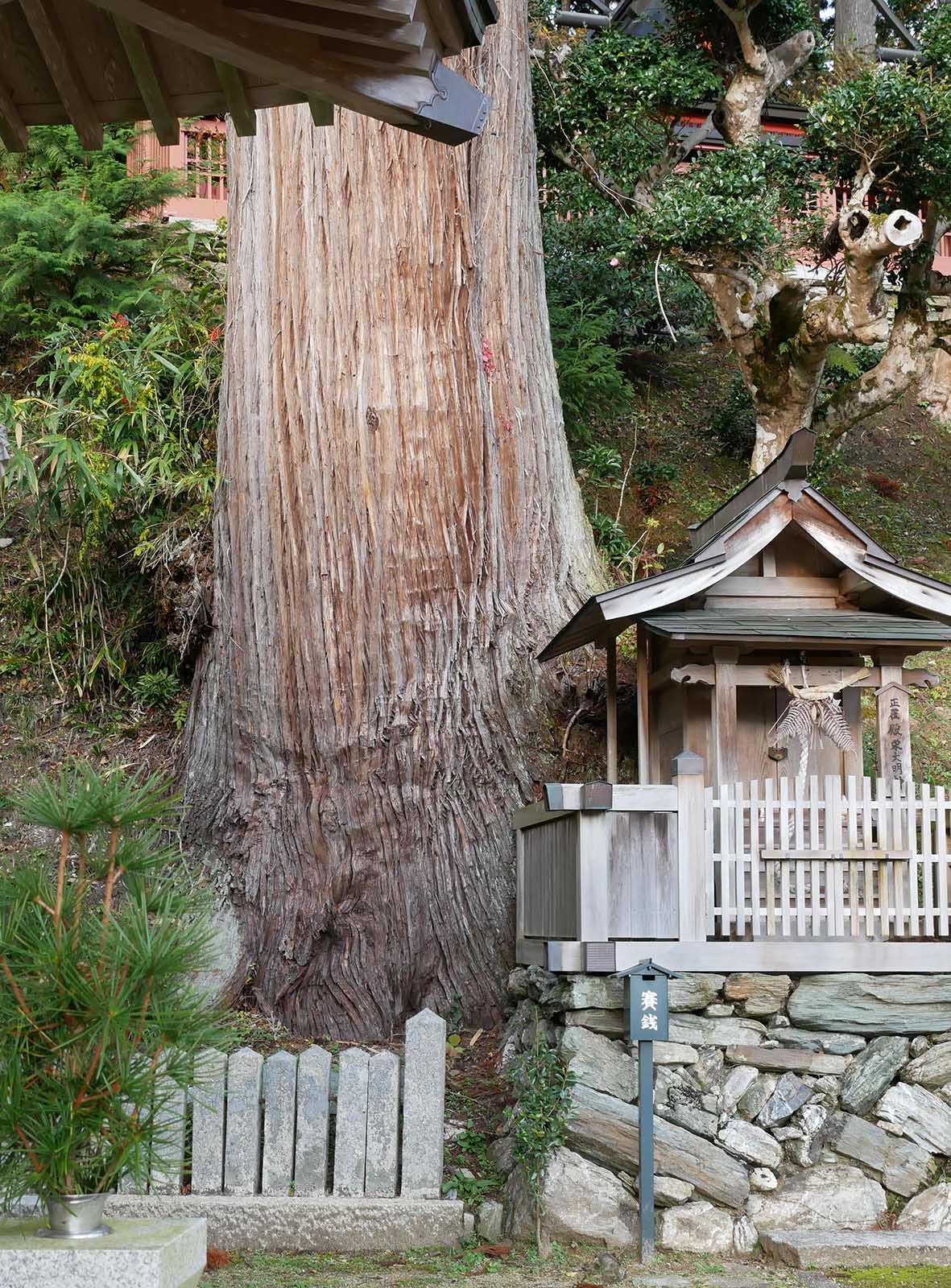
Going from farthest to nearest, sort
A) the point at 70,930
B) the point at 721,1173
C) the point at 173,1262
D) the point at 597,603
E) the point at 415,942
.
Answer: the point at 415,942
the point at 597,603
the point at 721,1173
the point at 70,930
the point at 173,1262

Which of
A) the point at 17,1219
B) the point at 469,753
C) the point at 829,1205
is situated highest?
the point at 469,753

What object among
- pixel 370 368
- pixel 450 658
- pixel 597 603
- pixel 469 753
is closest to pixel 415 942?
pixel 469 753

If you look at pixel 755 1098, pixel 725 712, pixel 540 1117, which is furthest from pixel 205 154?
pixel 755 1098

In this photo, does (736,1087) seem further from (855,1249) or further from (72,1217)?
(72,1217)

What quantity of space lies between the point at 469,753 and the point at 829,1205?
141 inches

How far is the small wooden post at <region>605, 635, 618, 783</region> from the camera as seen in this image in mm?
8102

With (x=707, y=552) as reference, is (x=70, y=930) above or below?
below

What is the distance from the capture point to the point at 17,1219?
414cm

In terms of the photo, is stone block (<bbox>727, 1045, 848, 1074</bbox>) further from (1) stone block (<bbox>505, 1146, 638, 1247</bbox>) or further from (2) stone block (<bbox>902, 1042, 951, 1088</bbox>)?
(1) stone block (<bbox>505, 1146, 638, 1247</bbox>)

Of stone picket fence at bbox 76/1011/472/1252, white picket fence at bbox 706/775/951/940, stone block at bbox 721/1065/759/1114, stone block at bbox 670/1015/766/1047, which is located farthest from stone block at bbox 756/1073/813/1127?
stone picket fence at bbox 76/1011/472/1252

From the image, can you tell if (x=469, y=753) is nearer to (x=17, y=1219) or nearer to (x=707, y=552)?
(x=707, y=552)

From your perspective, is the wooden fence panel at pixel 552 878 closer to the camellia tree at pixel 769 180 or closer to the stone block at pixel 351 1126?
the stone block at pixel 351 1126

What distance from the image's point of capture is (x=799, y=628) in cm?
691

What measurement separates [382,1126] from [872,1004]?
2.61 m
